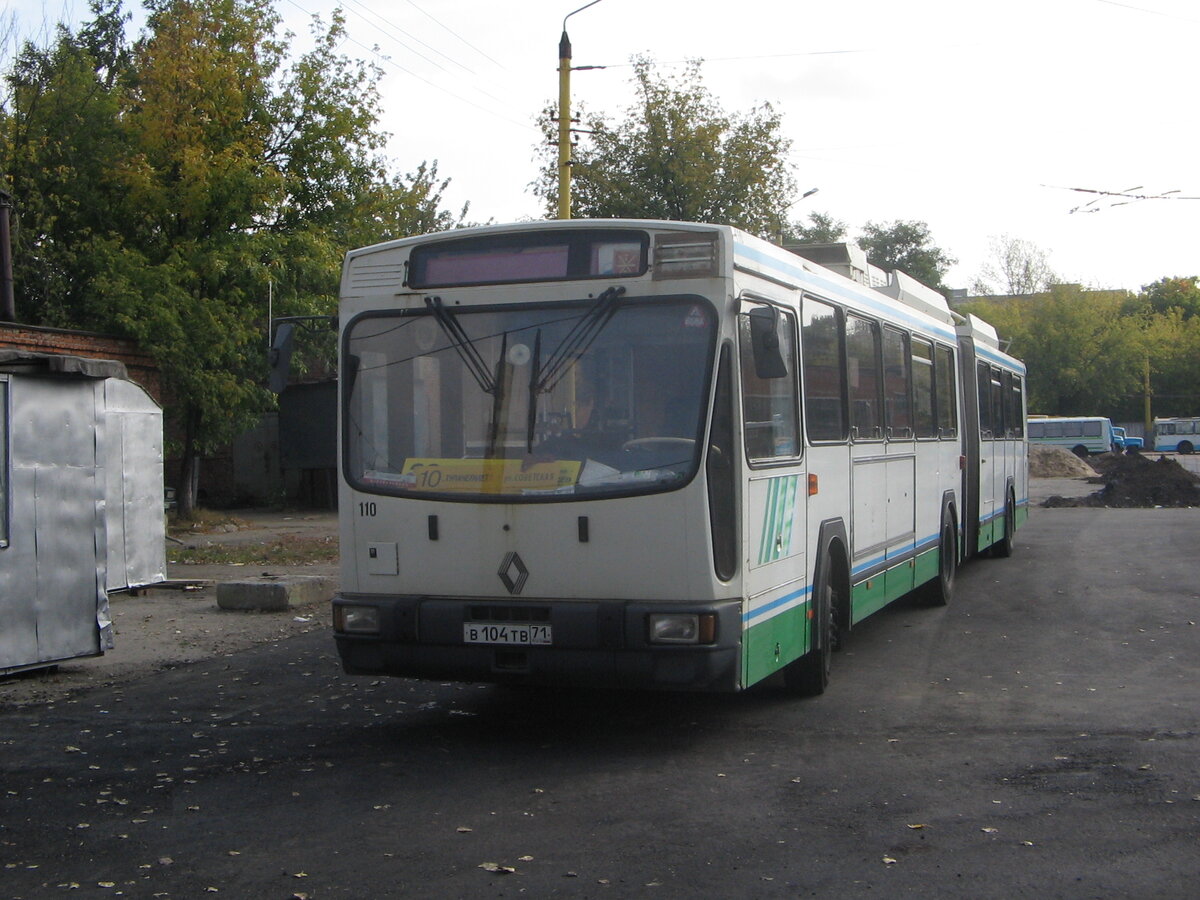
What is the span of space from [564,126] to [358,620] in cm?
1210

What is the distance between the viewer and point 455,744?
749 cm

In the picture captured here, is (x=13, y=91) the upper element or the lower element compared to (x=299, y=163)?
upper

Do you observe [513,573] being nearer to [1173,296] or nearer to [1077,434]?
[1077,434]

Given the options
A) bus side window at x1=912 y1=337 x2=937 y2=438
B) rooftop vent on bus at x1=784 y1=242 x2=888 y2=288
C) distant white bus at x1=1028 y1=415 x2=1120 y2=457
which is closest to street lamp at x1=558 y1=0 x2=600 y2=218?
rooftop vent on bus at x1=784 y1=242 x2=888 y2=288

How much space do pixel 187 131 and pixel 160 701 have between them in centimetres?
1601

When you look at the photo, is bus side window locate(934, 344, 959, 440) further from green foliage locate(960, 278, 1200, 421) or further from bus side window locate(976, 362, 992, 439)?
green foliage locate(960, 278, 1200, 421)

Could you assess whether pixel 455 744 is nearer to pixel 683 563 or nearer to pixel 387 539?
pixel 387 539

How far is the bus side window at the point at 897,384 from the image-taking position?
35.6 ft

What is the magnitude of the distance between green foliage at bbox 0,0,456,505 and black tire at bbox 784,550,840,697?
16070mm

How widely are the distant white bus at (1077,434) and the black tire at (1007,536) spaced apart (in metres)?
47.9

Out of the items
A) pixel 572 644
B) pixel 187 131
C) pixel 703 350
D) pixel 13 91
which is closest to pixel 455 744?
pixel 572 644

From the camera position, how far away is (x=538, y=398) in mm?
7062

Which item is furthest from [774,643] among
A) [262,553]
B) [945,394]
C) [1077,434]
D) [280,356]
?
[1077,434]

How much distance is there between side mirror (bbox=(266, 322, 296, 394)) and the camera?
26.0ft
